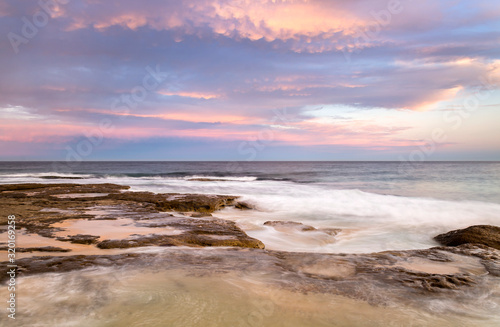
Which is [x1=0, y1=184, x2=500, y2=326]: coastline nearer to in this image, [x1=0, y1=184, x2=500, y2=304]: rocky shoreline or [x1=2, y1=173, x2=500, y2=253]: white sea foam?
[x1=0, y1=184, x2=500, y2=304]: rocky shoreline

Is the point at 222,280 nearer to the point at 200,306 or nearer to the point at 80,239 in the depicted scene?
the point at 200,306

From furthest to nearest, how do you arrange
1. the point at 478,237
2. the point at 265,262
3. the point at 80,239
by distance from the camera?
the point at 478,237, the point at 80,239, the point at 265,262

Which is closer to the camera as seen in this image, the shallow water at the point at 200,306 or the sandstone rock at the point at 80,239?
the shallow water at the point at 200,306

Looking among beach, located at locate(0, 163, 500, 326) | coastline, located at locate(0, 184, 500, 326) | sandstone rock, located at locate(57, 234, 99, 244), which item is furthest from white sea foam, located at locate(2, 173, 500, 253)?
sandstone rock, located at locate(57, 234, 99, 244)

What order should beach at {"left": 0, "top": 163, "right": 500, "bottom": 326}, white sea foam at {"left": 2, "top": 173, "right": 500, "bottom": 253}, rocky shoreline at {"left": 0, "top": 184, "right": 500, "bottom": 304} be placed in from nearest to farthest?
beach at {"left": 0, "top": 163, "right": 500, "bottom": 326} < rocky shoreline at {"left": 0, "top": 184, "right": 500, "bottom": 304} < white sea foam at {"left": 2, "top": 173, "right": 500, "bottom": 253}

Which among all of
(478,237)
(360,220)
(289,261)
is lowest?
(360,220)

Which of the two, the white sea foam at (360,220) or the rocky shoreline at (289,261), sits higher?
the rocky shoreline at (289,261)

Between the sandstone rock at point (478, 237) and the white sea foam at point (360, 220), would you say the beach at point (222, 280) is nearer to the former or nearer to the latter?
the white sea foam at point (360, 220)

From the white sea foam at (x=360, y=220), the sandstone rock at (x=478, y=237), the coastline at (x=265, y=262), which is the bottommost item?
the white sea foam at (x=360, y=220)

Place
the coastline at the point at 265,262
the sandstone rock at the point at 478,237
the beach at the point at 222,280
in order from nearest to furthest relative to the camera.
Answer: the beach at the point at 222,280, the coastline at the point at 265,262, the sandstone rock at the point at 478,237

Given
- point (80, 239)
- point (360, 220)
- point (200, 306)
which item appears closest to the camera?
point (200, 306)

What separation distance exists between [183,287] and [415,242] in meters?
6.92

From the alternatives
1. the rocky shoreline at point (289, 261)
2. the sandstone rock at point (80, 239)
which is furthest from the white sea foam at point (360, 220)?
the sandstone rock at point (80, 239)

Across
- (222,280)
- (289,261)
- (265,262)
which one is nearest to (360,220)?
(289,261)
